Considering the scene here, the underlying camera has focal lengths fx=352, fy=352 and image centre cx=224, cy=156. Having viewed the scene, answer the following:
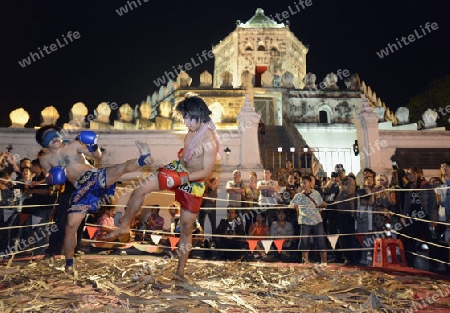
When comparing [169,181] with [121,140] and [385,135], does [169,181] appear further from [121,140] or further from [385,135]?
[385,135]

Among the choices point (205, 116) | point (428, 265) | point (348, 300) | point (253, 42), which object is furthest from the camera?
point (253, 42)

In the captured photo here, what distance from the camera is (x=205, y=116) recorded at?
449 centimetres

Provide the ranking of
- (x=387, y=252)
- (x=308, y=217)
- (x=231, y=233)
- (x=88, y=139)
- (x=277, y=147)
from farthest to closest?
(x=277, y=147) → (x=231, y=233) → (x=308, y=217) → (x=387, y=252) → (x=88, y=139)

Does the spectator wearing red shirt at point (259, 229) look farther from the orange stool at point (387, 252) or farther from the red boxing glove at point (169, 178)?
the red boxing glove at point (169, 178)

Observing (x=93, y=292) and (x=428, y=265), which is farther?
(x=428, y=265)

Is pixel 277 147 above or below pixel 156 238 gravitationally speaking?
above

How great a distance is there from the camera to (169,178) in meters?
3.93

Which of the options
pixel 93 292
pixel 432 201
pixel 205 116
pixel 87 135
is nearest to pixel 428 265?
pixel 432 201

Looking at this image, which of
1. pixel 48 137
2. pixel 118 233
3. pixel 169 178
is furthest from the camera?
pixel 48 137

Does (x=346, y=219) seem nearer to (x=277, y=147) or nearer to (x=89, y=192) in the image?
(x=89, y=192)

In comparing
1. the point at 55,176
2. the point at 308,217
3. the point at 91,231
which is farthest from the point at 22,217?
the point at 308,217

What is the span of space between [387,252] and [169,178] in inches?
196

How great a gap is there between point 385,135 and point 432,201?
703 cm

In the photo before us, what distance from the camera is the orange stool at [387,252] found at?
6.67 metres
